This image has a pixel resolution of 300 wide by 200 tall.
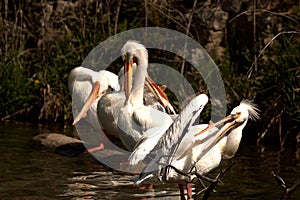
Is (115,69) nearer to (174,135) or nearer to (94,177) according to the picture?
(94,177)

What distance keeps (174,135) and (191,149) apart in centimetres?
28

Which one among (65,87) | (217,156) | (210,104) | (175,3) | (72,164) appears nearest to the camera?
(217,156)

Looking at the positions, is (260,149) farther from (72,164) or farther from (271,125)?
(72,164)

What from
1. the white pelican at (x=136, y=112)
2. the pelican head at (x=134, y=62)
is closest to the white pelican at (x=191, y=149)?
the white pelican at (x=136, y=112)

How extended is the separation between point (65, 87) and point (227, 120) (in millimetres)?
5797

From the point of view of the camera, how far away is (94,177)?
24.7 ft

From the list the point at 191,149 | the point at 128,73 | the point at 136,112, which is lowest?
the point at 191,149

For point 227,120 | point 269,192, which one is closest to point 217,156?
point 227,120

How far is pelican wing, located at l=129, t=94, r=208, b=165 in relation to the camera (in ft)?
20.2

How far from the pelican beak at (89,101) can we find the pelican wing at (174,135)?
11.1ft

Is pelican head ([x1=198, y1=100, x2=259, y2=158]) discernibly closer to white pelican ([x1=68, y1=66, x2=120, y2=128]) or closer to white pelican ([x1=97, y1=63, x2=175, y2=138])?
white pelican ([x1=97, y1=63, x2=175, y2=138])

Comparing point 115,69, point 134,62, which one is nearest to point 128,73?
point 134,62

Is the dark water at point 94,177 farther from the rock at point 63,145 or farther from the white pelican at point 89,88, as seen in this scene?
the white pelican at point 89,88

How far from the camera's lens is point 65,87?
11.9 m
